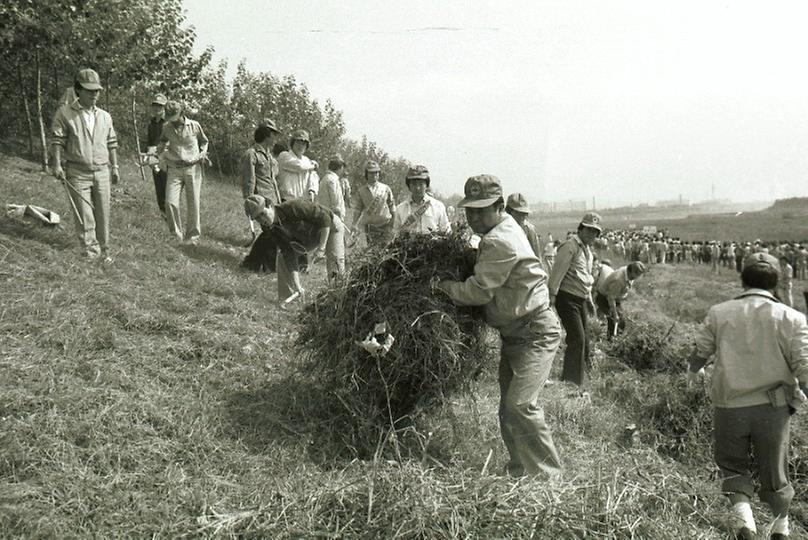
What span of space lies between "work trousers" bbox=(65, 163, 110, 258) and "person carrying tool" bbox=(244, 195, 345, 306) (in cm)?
150

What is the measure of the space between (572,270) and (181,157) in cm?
511

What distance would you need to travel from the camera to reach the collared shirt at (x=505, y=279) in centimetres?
377

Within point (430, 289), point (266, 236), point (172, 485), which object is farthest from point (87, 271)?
point (430, 289)

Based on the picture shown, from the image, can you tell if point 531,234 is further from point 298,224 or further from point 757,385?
point 757,385

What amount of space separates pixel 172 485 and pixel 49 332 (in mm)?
1975

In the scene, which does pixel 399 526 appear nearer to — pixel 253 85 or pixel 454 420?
pixel 454 420

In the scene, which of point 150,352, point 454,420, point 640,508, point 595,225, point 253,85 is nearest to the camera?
point 640,508

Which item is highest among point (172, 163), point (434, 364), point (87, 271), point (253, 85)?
point (253, 85)

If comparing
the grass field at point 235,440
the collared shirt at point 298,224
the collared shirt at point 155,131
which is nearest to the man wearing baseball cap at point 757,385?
the grass field at point 235,440

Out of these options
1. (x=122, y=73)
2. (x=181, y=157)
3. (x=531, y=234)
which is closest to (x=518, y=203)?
(x=531, y=234)

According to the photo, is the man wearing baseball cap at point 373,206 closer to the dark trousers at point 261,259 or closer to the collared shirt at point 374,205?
the collared shirt at point 374,205

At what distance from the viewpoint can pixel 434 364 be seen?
4070mm

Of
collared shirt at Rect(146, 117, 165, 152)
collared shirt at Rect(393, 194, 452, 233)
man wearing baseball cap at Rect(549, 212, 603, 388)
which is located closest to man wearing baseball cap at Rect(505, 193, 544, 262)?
man wearing baseball cap at Rect(549, 212, 603, 388)

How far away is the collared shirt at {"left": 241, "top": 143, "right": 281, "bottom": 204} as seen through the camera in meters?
8.17
